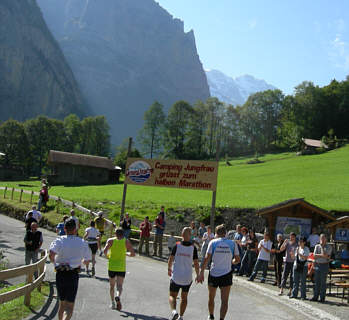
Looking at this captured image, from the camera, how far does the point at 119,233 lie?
29.7 feet

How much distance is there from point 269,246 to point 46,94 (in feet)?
542

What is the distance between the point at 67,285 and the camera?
6.84m

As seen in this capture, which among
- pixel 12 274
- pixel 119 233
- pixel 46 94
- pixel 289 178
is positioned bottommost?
pixel 12 274

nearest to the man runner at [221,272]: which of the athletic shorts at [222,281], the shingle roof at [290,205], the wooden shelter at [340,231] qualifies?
the athletic shorts at [222,281]

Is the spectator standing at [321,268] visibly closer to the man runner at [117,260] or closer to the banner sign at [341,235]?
the man runner at [117,260]

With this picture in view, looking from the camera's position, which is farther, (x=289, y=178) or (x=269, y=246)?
(x=289, y=178)

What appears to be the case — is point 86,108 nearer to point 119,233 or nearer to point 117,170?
point 117,170

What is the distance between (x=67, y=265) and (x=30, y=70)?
169940mm

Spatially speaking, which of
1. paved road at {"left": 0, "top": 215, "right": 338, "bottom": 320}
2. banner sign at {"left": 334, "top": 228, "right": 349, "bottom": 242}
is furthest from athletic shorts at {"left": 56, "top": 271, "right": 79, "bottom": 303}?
banner sign at {"left": 334, "top": 228, "right": 349, "bottom": 242}

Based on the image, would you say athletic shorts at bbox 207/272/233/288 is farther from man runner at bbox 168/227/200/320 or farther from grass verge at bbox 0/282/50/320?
grass verge at bbox 0/282/50/320

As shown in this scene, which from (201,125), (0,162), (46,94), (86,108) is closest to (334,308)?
(0,162)

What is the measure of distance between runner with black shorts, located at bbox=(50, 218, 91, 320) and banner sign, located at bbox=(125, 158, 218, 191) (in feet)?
42.5

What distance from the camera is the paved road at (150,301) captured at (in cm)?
850

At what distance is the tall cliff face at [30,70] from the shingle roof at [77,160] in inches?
3827
